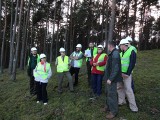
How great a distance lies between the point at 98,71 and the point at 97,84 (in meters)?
0.54

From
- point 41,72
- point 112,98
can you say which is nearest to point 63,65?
point 41,72

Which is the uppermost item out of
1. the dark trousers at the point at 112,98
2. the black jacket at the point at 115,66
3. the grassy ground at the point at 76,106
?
the black jacket at the point at 115,66

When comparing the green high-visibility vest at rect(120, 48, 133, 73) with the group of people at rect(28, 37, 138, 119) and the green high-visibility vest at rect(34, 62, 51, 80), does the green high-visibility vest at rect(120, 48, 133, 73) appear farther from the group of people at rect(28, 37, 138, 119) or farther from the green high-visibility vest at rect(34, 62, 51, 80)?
the green high-visibility vest at rect(34, 62, 51, 80)

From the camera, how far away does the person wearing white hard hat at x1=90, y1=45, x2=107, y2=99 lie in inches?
389

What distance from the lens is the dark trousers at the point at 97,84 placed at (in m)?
9.89

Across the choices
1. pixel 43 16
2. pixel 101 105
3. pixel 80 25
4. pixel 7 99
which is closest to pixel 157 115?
pixel 101 105

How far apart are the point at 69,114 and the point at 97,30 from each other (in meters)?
33.0

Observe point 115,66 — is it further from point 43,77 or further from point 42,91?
point 42,91

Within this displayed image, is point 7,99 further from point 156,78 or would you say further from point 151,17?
point 151,17

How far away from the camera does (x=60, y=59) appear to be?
11273mm

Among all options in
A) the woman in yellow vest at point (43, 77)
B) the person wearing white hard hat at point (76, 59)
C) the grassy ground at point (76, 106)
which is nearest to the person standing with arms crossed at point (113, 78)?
the grassy ground at point (76, 106)

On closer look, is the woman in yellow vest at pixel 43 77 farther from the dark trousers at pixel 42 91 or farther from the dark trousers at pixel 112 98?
the dark trousers at pixel 112 98

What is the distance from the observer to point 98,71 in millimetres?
9898

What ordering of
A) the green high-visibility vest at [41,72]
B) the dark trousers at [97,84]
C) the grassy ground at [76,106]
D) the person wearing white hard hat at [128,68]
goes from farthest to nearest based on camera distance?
the green high-visibility vest at [41,72]
the dark trousers at [97,84]
the grassy ground at [76,106]
the person wearing white hard hat at [128,68]
